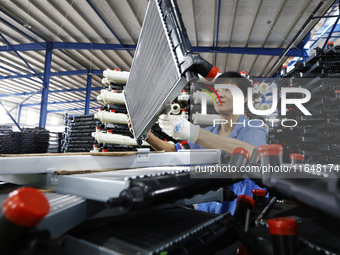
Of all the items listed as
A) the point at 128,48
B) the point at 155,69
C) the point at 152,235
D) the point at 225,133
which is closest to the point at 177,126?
the point at 155,69

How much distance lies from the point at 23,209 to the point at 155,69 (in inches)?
27.6

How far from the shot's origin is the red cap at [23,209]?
0.30 metres

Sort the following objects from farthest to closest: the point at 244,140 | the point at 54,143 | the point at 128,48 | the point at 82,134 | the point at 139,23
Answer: the point at 54,143
the point at 128,48
the point at 139,23
the point at 82,134
the point at 244,140

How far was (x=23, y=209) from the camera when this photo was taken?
302mm

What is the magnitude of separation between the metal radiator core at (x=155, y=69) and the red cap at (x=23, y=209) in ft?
1.51

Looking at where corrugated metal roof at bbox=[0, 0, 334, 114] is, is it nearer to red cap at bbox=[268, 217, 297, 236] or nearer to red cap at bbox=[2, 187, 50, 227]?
red cap at bbox=[268, 217, 297, 236]

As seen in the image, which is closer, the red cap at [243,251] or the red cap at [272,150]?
the red cap at [243,251]

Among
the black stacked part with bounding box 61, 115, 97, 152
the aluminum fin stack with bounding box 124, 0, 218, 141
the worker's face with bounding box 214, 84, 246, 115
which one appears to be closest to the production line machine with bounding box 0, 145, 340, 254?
the aluminum fin stack with bounding box 124, 0, 218, 141

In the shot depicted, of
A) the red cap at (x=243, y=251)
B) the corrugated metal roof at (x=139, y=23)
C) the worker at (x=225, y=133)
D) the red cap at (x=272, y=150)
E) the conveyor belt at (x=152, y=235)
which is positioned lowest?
the red cap at (x=243, y=251)

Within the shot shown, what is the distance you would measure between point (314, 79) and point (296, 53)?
326 centimetres

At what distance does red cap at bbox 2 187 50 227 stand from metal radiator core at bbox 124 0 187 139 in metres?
0.46

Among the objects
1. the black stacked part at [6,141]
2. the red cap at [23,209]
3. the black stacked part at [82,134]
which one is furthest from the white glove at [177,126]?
the black stacked part at [6,141]

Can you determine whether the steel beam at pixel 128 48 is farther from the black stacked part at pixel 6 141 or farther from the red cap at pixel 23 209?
the red cap at pixel 23 209

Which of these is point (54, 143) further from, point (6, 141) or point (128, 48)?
point (128, 48)
